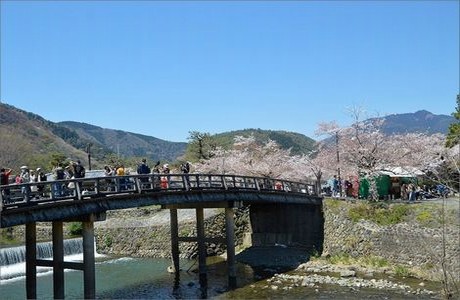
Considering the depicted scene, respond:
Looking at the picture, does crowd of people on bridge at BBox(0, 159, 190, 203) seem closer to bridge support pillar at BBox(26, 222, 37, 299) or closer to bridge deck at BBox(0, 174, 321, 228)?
bridge deck at BBox(0, 174, 321, 228)

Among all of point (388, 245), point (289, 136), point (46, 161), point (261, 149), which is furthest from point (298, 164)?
point (289, 136)

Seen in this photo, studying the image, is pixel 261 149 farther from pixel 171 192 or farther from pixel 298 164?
pixel 171 192

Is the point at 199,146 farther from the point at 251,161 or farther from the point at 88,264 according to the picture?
the point at 88,264

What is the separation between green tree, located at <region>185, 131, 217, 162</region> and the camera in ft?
196

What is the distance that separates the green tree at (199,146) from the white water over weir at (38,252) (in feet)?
87.3

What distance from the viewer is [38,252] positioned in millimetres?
31078

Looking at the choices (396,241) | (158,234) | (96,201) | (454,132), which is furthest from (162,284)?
(454,132)

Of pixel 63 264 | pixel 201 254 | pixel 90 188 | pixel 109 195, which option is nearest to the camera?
pixel 63 264

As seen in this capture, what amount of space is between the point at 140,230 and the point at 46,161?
1713 inches

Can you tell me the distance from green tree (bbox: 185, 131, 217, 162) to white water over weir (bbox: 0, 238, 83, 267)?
26.6 metres

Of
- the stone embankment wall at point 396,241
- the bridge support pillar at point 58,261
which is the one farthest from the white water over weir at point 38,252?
the stone embankment wall at point 396,241

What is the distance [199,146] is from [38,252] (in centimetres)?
3123

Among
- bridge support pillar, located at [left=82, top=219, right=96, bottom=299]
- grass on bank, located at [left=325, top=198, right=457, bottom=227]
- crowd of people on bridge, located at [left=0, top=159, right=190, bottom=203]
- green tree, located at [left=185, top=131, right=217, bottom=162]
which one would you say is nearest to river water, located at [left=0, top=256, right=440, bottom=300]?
bridge support pillar, located at [left=82, top=219, right=96, bottom=299]

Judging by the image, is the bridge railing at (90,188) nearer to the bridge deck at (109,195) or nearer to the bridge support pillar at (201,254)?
the bridge deck at (109,195)
